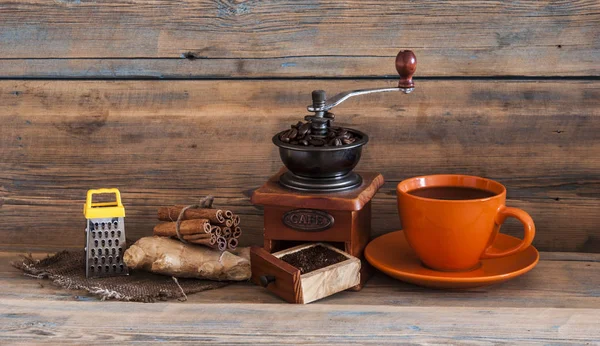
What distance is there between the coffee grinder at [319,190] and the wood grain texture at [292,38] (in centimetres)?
18

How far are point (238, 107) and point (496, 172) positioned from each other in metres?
0.50

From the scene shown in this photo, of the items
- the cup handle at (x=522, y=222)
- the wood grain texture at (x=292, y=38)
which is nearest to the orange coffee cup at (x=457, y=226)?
the cup handle at (x=522, y=222)

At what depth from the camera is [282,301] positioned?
4.19ft

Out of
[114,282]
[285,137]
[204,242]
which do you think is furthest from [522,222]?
[114,282]

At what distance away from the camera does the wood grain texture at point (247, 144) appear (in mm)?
1501

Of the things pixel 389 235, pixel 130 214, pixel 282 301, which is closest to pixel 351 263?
pixel 282 301

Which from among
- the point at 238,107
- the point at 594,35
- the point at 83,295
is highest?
the point at 594,35

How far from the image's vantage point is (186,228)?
136cm

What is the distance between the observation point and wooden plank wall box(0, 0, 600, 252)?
58.4 inches

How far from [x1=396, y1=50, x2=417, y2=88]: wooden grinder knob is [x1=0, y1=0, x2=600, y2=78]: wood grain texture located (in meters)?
0.18

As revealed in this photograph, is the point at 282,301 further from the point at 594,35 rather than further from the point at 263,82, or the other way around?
the point at 594,35

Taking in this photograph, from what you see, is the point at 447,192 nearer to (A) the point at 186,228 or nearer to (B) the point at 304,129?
(B) the point at 304,129

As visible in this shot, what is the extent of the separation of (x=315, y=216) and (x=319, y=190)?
0.14ft

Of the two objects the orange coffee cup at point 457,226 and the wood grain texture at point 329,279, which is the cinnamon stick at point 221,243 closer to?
the wood grain texture at point 329,279
